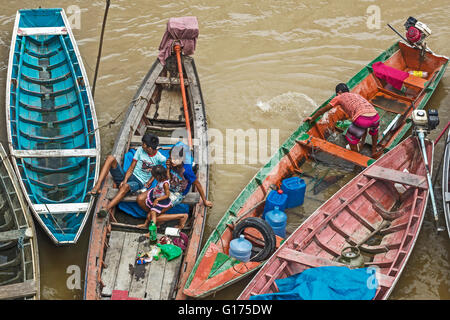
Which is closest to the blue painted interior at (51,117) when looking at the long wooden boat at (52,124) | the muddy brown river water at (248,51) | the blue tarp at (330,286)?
the long wooden boat at (52,124)

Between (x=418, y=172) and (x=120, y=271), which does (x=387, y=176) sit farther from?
(x=120, y=271)

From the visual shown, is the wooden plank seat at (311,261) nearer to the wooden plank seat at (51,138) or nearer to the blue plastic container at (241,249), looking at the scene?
the blue plastic container at (241,249)

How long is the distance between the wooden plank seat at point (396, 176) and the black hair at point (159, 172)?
309 cm

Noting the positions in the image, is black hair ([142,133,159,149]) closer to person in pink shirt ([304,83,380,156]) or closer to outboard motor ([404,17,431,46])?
person in pink shirt ([304,83,380,156])

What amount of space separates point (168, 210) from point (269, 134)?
308 cm

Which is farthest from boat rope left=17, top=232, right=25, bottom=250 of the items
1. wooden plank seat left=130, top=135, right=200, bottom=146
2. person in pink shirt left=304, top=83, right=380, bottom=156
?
person in pink shirt left=304, top=83, right=380, bottom=156

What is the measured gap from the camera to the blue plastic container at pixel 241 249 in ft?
24.3

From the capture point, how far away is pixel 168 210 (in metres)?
8.17

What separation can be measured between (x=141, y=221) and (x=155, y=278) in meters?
1.14

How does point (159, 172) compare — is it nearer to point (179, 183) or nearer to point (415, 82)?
point (179, 183)

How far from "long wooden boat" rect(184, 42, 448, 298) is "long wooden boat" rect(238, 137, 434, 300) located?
32 centimetres

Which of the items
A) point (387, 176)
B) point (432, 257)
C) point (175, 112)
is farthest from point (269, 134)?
point (432, 257)

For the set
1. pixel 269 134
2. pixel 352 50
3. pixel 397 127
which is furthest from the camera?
pixel 352 50

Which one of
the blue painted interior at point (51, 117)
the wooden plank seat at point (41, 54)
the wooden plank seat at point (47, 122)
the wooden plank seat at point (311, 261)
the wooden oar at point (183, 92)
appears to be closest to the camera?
the wooden plank seat at point (311, 261)
